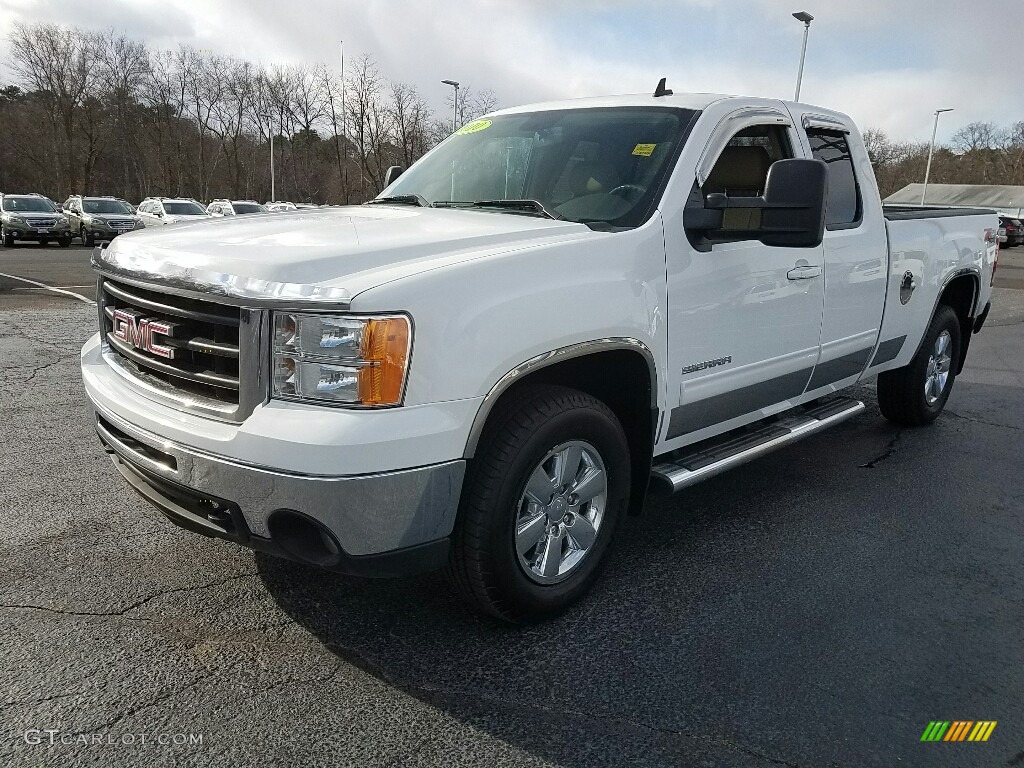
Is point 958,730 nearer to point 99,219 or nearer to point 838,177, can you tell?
point 838,177

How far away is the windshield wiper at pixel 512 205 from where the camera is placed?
3.28 meters

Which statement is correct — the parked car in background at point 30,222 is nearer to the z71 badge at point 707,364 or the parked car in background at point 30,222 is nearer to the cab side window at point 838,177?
the cab side window at point 838,177

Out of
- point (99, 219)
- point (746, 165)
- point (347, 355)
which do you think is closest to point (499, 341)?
point (347, 355)

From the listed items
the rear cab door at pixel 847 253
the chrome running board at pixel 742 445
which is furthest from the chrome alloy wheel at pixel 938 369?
the chrome running board at pixel 742 445

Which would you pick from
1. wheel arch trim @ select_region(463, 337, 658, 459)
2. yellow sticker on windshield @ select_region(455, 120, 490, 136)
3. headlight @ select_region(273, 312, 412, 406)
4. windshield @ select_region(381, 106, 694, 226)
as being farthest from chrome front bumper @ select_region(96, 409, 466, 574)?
yellow sticker on windshield @ select_region(455, 120, 490, 136)

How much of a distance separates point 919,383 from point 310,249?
4557 mm

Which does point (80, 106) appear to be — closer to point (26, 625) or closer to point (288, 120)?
point (288, 120)

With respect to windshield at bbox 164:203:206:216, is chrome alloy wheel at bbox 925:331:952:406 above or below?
below

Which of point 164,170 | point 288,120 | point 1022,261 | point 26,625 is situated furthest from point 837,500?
point 164,170

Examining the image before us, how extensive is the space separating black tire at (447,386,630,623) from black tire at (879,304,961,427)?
11.2 feet

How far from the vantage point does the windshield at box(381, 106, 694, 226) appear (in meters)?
3.30

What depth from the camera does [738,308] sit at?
344 centimetres

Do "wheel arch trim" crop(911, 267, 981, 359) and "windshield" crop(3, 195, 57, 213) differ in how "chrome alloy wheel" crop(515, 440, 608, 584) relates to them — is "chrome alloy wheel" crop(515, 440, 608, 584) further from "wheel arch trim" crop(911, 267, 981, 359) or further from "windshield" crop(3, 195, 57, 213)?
"windshield" crop(3, 195, 57, 213)

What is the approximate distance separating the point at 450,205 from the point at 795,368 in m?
1.84
